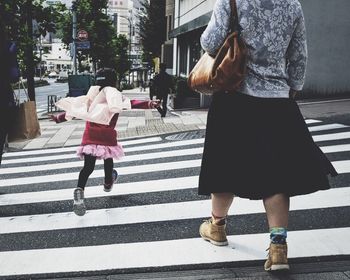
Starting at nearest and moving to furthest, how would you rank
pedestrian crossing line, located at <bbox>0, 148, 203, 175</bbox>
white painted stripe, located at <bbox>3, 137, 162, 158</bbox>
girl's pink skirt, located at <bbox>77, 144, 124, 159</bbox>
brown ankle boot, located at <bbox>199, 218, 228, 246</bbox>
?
brown ankle boot, located at <bbox>199, 218, 228, 246</bbox> → girl's pink skirt, located at <bbox>77, 144, 124, 159</bbox> → pedestrian crossing line, located at <bbox>0, 148, 203, 175</bbox> → white painted stripe, located at <bbox>3, 137, 162, 158</bbox>

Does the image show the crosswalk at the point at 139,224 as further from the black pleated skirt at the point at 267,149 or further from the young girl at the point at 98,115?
the black pleated skirt at the point at 267,149

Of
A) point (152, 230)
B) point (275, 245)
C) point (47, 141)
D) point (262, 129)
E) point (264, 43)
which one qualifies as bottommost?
point (47, 141)

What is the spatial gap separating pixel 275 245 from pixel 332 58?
500 inches

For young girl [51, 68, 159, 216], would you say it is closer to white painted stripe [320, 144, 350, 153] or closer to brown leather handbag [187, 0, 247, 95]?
brown leather handbag [187, 0, 247, 95]

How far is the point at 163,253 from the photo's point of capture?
3.28 m

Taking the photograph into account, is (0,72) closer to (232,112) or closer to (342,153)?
(232,112)

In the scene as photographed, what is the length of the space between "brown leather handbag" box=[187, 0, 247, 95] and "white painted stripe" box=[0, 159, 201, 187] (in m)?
3.53

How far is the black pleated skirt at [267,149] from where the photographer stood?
278 centimetres

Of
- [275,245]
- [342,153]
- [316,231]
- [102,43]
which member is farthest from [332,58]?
[102,43]

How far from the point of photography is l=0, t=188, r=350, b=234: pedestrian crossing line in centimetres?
405

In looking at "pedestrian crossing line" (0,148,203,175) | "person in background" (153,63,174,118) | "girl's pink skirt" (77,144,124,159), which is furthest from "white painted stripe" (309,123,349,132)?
"person in background" (153,63,174,118)

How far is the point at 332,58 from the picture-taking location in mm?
14367

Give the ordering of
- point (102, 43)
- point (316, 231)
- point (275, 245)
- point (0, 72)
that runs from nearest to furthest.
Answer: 1. point (275, 245)
2. point (316, 231)
3. point (0, 72)
4. point (102, 43)

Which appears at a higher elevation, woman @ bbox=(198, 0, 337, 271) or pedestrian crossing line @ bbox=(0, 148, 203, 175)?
woman @ bbox=(198, 0, 337, 271)
